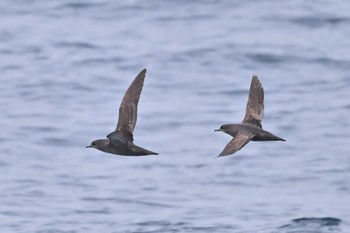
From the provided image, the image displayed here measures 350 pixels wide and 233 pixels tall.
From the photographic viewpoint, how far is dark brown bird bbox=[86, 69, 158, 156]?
17609 mm

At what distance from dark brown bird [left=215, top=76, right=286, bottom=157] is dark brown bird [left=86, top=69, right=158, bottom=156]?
3.79 feet

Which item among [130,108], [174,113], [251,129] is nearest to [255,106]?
[251,129]

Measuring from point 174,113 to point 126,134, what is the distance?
15.1m

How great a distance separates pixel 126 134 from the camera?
711 inches

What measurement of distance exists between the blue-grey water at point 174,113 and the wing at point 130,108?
7.10 metres

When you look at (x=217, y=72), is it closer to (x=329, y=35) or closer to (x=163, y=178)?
(x=329, y=35)

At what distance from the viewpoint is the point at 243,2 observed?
3981 cm

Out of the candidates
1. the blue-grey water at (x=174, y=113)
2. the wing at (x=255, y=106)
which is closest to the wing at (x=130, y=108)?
the wing at (x=255, y=106)

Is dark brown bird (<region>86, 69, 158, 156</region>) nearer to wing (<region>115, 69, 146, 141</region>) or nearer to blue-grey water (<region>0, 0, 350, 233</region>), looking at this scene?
wing (<region>115, 69, 146, 141</region>)

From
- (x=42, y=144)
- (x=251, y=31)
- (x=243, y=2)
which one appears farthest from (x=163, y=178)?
(x=243, y=2)

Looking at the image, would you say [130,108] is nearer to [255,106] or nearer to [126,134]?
[126,134]

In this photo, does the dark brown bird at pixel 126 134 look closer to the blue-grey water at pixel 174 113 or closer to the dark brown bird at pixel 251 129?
the dark brown bird at pixel 251 129

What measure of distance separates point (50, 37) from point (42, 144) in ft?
21.1

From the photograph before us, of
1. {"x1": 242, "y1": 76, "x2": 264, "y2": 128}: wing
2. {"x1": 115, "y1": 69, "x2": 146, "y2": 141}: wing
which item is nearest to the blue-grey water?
{"x1": 242, "y1": 76, "x2": 264, "y2": 128}: wing
